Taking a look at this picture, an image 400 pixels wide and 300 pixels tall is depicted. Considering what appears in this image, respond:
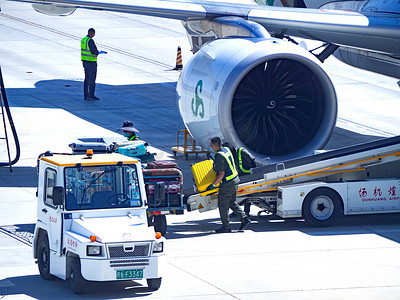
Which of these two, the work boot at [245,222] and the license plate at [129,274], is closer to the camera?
the license plate at [129,274]

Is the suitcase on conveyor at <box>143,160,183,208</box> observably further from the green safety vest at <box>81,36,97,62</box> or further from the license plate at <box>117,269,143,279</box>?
the green safety vest at <box>81,36,97,62</box>

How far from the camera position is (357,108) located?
29.5m

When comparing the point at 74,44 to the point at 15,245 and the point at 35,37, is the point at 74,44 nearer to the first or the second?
the point at 35,37

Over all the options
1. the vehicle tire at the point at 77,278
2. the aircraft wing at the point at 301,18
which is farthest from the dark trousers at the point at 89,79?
the vehicle tire at the point at 77,278

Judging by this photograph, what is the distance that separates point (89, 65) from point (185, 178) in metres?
10.9

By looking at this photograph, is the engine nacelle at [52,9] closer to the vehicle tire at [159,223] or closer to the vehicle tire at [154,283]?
the vehicle tire at [159,223]

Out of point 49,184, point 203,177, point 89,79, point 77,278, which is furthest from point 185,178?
point 89,79

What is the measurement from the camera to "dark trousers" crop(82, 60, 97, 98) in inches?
1163

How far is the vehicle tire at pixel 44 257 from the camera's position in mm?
12906

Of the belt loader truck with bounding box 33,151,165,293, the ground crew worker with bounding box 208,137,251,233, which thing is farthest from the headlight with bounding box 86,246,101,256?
the ground crew worker with bounding box 208,137,251,233

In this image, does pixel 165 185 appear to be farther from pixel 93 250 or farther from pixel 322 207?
pixel 93 250

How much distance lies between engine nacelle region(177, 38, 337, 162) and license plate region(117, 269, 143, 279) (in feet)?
21.0

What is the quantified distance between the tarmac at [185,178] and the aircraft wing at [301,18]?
3568 mm

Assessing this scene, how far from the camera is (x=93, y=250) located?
11.9 meters
